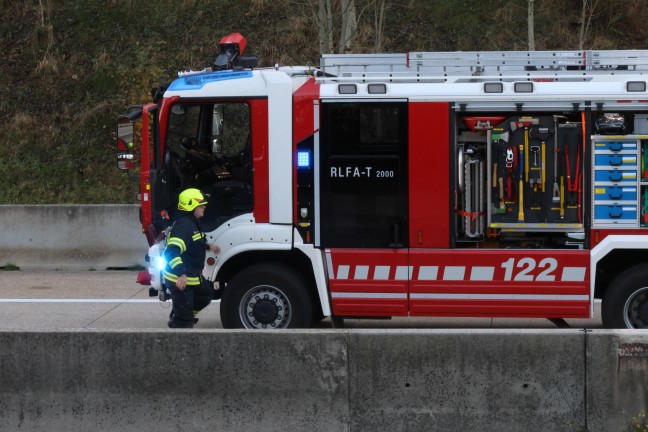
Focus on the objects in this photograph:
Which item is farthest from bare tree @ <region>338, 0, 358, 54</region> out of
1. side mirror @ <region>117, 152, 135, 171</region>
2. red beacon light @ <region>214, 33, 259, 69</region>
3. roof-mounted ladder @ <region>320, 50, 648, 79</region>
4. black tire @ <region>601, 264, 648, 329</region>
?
black tire @ <region>601, 264, 648, 329</region>

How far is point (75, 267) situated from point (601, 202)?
913cm

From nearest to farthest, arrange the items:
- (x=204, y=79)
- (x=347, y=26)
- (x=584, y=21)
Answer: (x=204, y=79), (x=347, y=26), (x=584, y=21)

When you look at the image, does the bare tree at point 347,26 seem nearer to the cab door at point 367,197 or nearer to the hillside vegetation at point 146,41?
the hillside vegetation at point 146,41

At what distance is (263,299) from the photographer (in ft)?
32.1

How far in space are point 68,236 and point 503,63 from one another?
8257 millimetres

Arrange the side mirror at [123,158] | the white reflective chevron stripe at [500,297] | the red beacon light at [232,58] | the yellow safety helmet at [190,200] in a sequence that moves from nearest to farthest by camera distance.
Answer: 1. the yellow safety helmet at [190,200]
2. the white reflective chevron stripe at [500,297]
3. the side mirror at [123,158]
4. the red beacon light at [232,58]

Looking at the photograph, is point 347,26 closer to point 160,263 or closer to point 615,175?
point 160,263

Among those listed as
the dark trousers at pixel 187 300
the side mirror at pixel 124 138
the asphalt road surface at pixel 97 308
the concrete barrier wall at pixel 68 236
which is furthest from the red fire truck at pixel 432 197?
the concrete barrier wall at pixel 68 236

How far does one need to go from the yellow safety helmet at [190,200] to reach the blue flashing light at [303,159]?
0.96m

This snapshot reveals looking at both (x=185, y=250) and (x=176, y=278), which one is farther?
(x=185, y=250)

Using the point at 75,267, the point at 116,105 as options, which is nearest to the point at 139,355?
the point at 75,267

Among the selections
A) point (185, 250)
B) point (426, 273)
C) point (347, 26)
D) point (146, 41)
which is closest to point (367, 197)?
point (426, 273)

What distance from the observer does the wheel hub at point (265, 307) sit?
32.1 ft

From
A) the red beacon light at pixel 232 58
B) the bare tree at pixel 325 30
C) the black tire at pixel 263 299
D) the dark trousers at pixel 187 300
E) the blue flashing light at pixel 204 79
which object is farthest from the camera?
the bare tree at pixel 325 30
